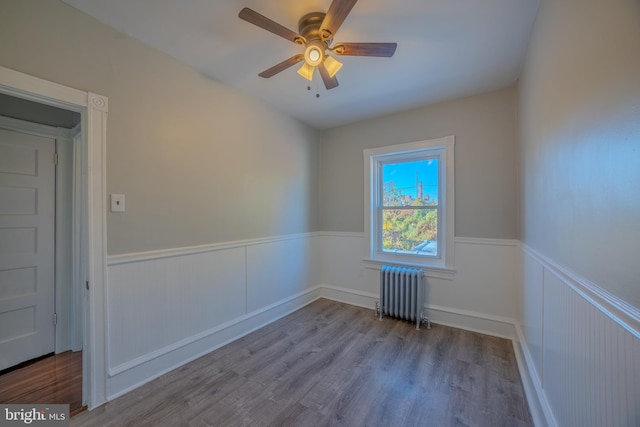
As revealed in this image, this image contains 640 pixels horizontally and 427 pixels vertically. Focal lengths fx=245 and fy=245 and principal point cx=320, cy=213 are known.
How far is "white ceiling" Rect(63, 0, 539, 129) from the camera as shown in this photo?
63.3 inches

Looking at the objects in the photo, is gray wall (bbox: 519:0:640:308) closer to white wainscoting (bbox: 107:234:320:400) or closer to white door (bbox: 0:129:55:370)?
white wainscoting (bbox: 107:234:320:400)

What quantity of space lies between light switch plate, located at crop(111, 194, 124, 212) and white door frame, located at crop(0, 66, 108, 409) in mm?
54

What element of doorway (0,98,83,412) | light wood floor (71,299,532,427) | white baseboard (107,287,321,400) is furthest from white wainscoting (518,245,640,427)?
doorway (0,98,83,412)

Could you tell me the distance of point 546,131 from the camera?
4.90 feet

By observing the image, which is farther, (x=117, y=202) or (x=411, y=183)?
(x=411, y=183)

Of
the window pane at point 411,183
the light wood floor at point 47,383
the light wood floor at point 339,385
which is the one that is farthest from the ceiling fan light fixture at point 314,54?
the light wood floor at point 47,383

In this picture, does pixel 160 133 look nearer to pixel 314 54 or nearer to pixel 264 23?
pixel 264 23

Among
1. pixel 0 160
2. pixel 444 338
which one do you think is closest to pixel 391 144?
pixel 444 338

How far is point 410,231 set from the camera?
3.31 meters

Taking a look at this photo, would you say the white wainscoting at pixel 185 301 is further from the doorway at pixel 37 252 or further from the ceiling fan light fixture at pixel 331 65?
the ceiling fan light fixture at pixel 331 65

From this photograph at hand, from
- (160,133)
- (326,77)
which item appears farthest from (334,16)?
(160,133)

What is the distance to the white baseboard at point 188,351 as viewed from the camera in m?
1.83

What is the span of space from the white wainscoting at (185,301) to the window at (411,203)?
4.59ft

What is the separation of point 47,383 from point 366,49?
11.6ft
